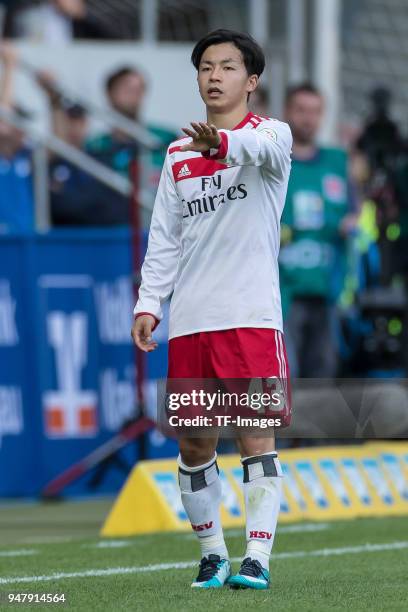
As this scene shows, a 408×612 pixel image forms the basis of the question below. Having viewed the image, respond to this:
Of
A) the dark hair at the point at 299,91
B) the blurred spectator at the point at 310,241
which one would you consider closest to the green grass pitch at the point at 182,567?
the blurred spectator at the point at 310,241

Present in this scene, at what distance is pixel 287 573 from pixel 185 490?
0.81m

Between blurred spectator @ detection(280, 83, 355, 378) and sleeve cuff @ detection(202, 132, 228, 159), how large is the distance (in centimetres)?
590

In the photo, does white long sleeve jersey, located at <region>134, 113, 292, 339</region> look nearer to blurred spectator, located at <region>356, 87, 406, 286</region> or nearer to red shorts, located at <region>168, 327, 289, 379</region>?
red shorts, located at <region>168, 327, 289, 379</region>

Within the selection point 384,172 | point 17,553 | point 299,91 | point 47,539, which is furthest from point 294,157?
point 17,553

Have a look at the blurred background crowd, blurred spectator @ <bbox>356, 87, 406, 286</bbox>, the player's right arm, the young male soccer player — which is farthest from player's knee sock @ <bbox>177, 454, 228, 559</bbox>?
blurred spectator @ <bbox>356, 87, 406, 286</bbox>

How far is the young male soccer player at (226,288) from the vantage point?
583 centimetres

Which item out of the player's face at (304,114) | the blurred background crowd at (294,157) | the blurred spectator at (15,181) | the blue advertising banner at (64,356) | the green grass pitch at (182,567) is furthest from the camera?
the blurred spectator at (15,181)

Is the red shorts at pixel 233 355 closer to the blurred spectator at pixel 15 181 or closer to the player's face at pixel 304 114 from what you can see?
the player's face at pixel 304 114

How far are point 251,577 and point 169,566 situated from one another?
1.24 meters

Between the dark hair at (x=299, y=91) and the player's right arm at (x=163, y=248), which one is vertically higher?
the dark hair at (x=299, y=91)

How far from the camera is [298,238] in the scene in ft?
37.5

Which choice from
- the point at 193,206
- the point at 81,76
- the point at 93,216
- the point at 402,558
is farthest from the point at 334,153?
the point at 193,206

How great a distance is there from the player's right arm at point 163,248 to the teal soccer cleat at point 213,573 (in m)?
0.93

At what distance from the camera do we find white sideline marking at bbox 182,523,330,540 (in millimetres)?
8344
